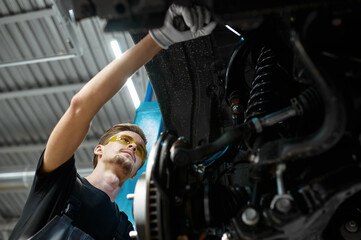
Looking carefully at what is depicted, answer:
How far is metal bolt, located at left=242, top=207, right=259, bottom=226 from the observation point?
875 millimetres

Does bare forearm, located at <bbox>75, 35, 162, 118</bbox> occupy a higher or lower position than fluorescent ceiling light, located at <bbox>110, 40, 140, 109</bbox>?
higher

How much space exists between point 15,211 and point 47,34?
3.96 metres

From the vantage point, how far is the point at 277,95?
1.21 meters

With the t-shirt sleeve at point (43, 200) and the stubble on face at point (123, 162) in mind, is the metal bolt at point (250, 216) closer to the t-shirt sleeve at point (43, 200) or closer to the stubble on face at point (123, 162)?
the t-shirt sleeve at point (43, 200)

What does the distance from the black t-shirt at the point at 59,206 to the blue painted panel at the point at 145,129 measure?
39.8 inches

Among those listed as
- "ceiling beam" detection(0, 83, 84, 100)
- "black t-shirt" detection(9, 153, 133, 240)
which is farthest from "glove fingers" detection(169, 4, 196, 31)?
"ceiling beam" detection(0, 83, 84, 100)

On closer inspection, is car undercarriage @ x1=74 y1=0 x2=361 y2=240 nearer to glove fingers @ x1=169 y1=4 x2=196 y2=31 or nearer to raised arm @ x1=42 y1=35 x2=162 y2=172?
glove fingers @ x1=169 y1=4 x2=196 y2=31

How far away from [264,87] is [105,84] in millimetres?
621

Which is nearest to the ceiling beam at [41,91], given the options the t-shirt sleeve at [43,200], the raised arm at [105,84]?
the t-shirt sleeve at [43,200]

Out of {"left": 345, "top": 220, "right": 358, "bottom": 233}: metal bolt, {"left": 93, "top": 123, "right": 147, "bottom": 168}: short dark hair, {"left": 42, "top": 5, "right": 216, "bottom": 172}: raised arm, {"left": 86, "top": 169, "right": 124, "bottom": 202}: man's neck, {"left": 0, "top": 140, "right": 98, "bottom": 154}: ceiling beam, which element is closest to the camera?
{"left": 345, "top": 220, "right": 358, "bottom": 233}: metal bolt

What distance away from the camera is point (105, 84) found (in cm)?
133

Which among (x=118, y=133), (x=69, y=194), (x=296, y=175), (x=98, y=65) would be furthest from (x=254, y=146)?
(x=98, y=65)

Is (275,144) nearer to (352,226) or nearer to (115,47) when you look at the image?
(352,226)

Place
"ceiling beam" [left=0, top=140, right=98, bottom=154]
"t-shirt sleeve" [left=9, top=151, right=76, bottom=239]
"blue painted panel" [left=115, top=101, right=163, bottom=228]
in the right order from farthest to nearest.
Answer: "ceiling beam" [left=0, top=140, right=98, bottom=154], "blue painted panel" [left=115, top=101, right=163, bottom=228], "t-shirt sleeve" [left=9, top=151, right=76, bottom=239]
